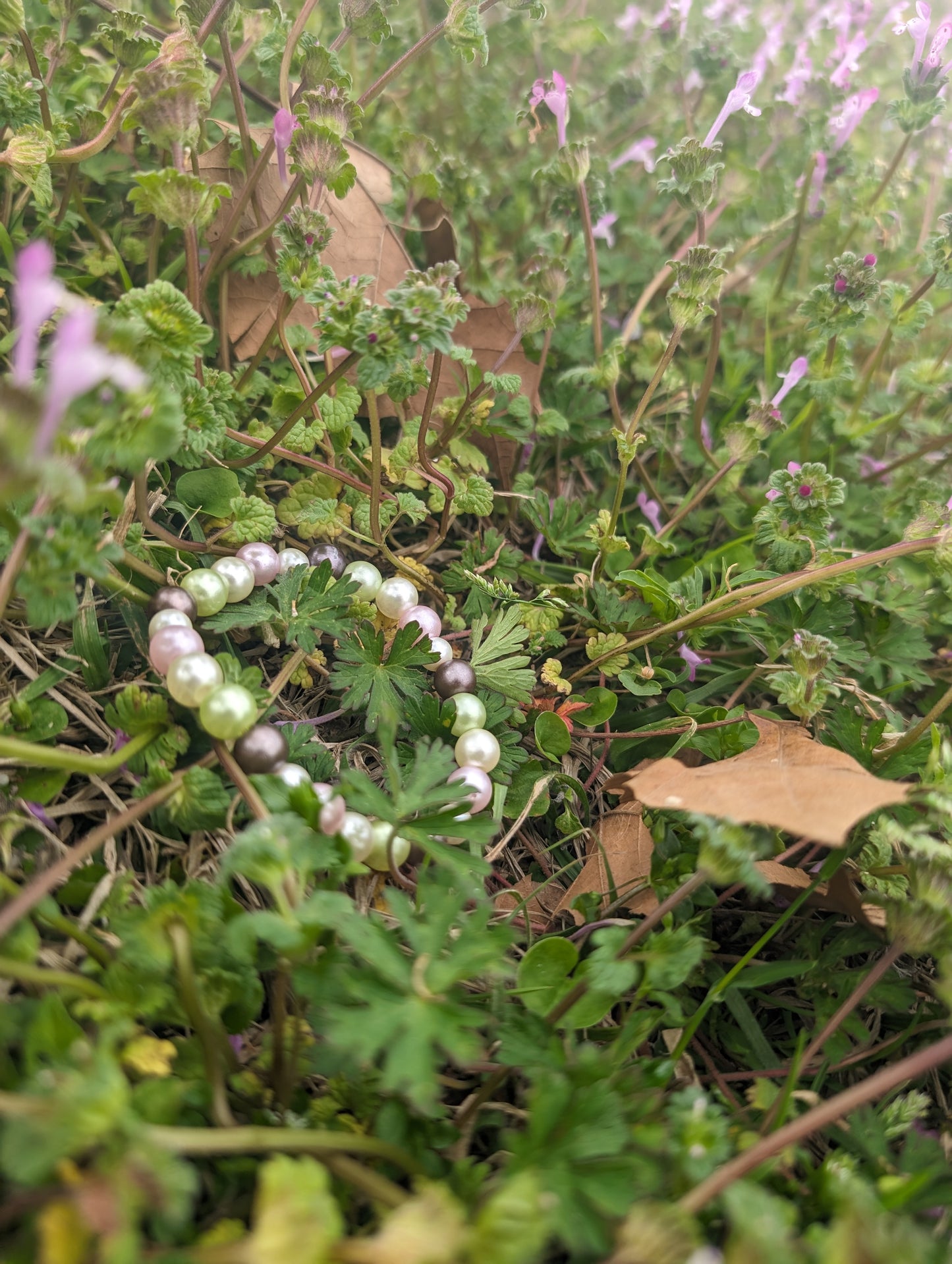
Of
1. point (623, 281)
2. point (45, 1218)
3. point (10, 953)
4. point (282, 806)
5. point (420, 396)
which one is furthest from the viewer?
point (623, 281)

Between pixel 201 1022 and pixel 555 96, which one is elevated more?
pixel 555 96

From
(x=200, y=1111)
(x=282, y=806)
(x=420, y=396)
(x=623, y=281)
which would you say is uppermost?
(x=623, y=281)

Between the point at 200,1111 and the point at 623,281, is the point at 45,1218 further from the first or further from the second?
the point at 623,281

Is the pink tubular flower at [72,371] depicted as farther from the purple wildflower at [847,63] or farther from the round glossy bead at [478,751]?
the purple wildflower at [847,63]

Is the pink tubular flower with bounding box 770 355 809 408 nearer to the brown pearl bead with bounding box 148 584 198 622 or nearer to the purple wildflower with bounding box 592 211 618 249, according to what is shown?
the purple wildflower with bounding box 592 211 618 249

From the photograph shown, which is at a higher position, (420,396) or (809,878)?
(420,396)

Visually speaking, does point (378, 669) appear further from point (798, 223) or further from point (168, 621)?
point (798, 223)

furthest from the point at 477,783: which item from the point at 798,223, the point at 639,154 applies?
the point at 639,154

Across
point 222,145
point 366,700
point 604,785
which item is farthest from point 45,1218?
point 222,145
